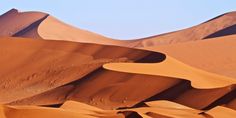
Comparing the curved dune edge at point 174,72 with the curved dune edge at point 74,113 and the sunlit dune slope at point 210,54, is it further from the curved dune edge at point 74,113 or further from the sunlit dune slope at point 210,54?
the sunlit dune slope at point 210,54

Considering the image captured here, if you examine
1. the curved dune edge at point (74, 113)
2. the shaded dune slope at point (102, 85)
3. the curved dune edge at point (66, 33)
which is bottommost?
the curved dune edge at point (66, 33)

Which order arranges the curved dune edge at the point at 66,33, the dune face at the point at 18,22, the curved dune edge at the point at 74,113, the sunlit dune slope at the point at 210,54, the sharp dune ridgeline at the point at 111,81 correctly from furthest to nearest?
the dune face at the point at 18,22 < the curved dune edge at the point at 66,33 < the sunlit dune slope at the point at 210,54 < the sharp dune ridgeline at the point at 111,81 < the curved dune edge at the point at 74,113

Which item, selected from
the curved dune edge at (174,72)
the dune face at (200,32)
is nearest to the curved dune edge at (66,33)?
the dune face at (200,32)

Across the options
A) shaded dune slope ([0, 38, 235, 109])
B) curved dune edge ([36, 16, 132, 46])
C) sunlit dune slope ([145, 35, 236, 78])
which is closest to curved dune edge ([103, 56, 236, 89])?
shaded dune slope ([0, 38, 235, 109])

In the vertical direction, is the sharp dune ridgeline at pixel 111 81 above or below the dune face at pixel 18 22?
above

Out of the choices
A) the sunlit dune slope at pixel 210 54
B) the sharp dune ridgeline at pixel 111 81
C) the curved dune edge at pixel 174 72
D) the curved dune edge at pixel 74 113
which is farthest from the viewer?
the sunlit dune slope at pixel 210 54

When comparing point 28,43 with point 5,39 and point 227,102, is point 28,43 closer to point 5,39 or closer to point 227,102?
point 5,39

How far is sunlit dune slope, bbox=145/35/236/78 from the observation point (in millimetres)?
45500

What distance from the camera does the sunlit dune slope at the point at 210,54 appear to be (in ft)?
149

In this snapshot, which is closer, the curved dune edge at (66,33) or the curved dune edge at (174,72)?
the curved dune edge at (174,72)

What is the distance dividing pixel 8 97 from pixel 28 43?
23.7 feet

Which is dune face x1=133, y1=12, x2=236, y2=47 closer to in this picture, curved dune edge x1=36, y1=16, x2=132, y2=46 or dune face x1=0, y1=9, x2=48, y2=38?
curved dune edge x1=36, y1=16, x2=132, y2=46

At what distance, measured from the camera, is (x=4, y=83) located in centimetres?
3388

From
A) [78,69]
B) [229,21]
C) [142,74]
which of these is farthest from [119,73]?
[229,21]
